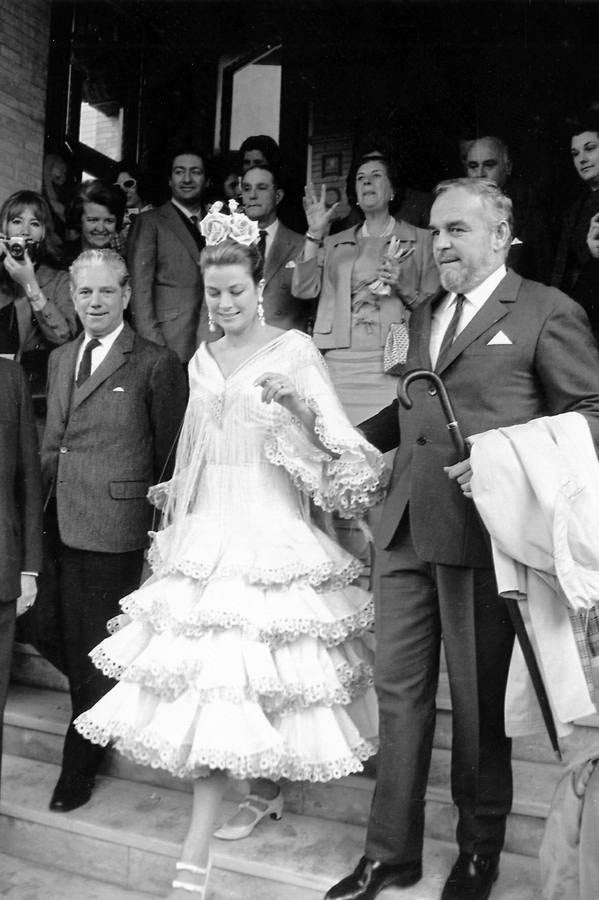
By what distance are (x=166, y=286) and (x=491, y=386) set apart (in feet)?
8.76

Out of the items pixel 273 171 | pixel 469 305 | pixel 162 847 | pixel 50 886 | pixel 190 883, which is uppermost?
pixel 273 171

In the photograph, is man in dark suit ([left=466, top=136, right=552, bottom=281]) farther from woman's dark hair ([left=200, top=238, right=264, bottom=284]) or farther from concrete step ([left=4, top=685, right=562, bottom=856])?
concrete step ([left=4, top=685, right=562, bottom=856])

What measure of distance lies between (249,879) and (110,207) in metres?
3.53

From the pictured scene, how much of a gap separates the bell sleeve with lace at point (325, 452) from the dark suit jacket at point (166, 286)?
1844 mm

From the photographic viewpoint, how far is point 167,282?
4.93m

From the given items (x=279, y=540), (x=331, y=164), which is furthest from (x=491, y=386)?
(x=331, y=164)

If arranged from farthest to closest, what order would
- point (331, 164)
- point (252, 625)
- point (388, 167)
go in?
point (331, 164)
point (388, 167)
point (252, 625)

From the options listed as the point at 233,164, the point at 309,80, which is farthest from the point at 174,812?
the point at 309,80

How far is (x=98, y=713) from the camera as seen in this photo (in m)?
2.86

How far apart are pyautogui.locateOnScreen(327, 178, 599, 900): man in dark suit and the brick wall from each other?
4.98 metres

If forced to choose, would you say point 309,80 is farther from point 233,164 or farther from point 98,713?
point 98,713

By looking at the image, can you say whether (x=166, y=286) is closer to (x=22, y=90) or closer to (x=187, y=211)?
(x=187, y=211)

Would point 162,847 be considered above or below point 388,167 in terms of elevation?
below

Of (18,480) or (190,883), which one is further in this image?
(18,480)
